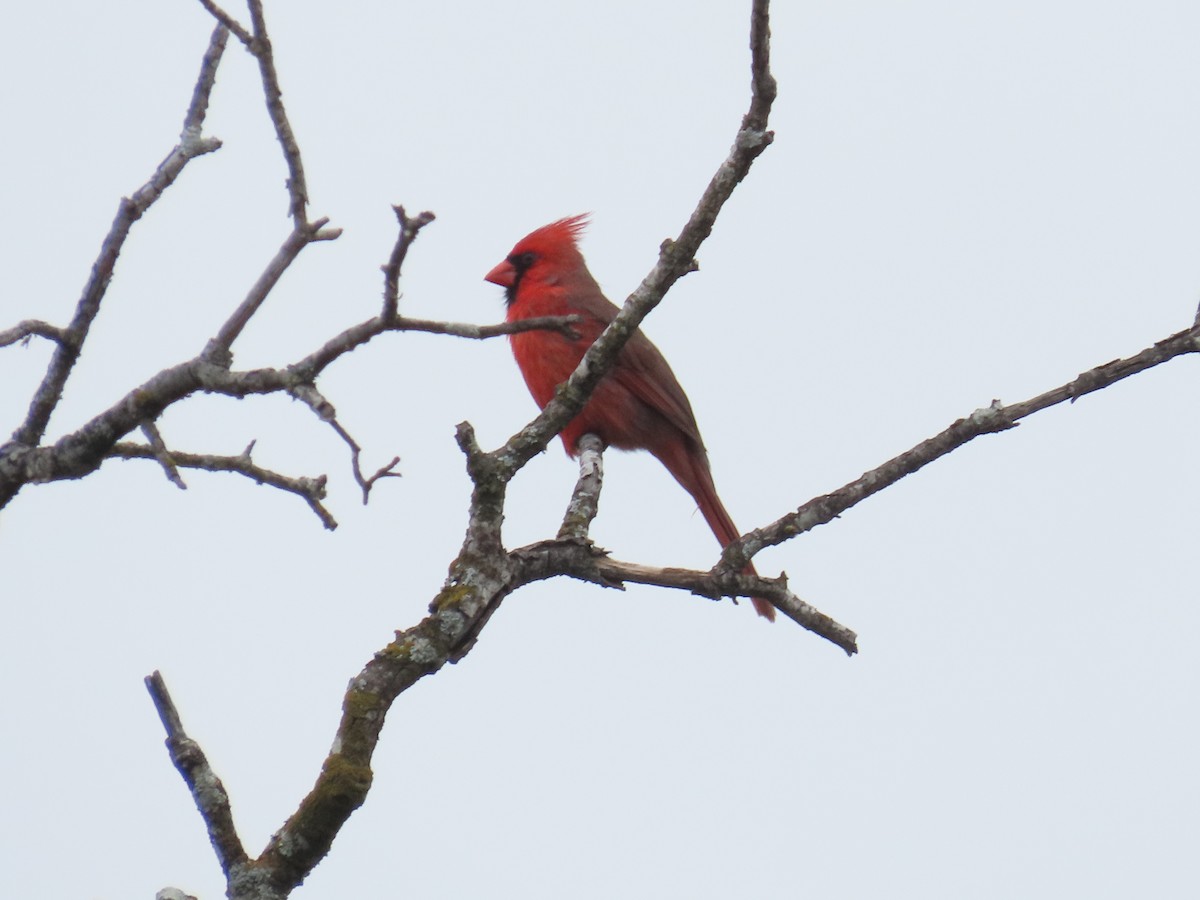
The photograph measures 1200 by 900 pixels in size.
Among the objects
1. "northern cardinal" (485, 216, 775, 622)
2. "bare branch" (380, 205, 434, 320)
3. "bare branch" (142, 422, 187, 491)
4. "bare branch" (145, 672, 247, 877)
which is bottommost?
"bare branch" (145, 672, 247, 877)

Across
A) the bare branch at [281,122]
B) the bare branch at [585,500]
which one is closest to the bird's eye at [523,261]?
the bare branch at [585,500]

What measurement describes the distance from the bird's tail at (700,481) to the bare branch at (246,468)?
3107 millimetres

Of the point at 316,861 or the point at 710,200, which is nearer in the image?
the point at 316,861

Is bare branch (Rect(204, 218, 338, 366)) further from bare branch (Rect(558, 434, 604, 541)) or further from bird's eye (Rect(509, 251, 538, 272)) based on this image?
bird's eye (Rect(509, 251, 538, 272))

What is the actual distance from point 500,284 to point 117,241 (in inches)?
147

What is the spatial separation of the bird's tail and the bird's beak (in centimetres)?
103

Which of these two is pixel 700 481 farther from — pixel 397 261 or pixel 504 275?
pixel 397 261

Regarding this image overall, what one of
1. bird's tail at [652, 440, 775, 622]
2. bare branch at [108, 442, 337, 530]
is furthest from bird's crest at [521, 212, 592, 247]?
bare branch at [108, 442, 337, 530]

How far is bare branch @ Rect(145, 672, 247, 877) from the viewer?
2.04 meters

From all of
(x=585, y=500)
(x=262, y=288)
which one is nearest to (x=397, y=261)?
(x=262, y=288)

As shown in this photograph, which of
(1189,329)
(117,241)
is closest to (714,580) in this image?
(1189,329)

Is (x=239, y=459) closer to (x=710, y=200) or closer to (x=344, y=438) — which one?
(x=344, y=438)

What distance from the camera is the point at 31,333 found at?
6.59ft

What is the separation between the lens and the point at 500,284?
18.8ft
